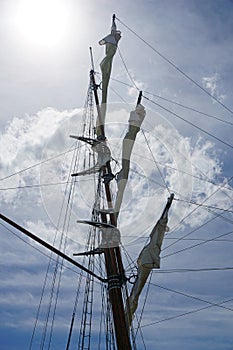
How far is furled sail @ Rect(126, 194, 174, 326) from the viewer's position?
77.9ft

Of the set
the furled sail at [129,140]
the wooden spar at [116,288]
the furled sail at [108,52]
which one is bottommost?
the wooden spar at [116,288]

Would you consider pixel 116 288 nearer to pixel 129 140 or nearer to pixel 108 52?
pixel 129 140

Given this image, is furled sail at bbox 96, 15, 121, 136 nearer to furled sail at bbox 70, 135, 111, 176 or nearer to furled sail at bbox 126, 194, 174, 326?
furled sail at bbox 70, 135, 111, 176

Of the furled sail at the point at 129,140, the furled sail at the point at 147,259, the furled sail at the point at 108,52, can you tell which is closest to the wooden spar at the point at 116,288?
the furled sail at the point at 147,259

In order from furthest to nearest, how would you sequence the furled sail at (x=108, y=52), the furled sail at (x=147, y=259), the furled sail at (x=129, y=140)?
the furled sail at (x=108, y=52) < the furled sail at (x=129, y=140) < the furled sail at (x=147, y=259)

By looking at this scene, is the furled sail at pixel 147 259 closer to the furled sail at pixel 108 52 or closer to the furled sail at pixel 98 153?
the furled sail at pixel 98 153

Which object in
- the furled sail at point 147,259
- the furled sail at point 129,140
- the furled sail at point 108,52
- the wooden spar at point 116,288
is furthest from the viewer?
the furled sail at point 108,52

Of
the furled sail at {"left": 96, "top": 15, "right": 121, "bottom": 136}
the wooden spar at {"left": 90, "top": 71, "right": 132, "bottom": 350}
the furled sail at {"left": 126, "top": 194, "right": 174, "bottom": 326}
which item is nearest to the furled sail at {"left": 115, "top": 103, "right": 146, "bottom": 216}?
the wooden spar at {"left": 90, "top": 71, "right": 132, "bottom": 350}

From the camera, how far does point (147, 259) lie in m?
23.7

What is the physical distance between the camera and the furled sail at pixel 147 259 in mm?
23734

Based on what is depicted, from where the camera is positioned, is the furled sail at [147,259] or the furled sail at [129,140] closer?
the furled sail at [147,259]

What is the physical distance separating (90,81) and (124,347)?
1945cm

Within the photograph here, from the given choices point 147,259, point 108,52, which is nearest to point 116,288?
point 147,259

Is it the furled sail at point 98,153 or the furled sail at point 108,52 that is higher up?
the furled sail at point 108,52
